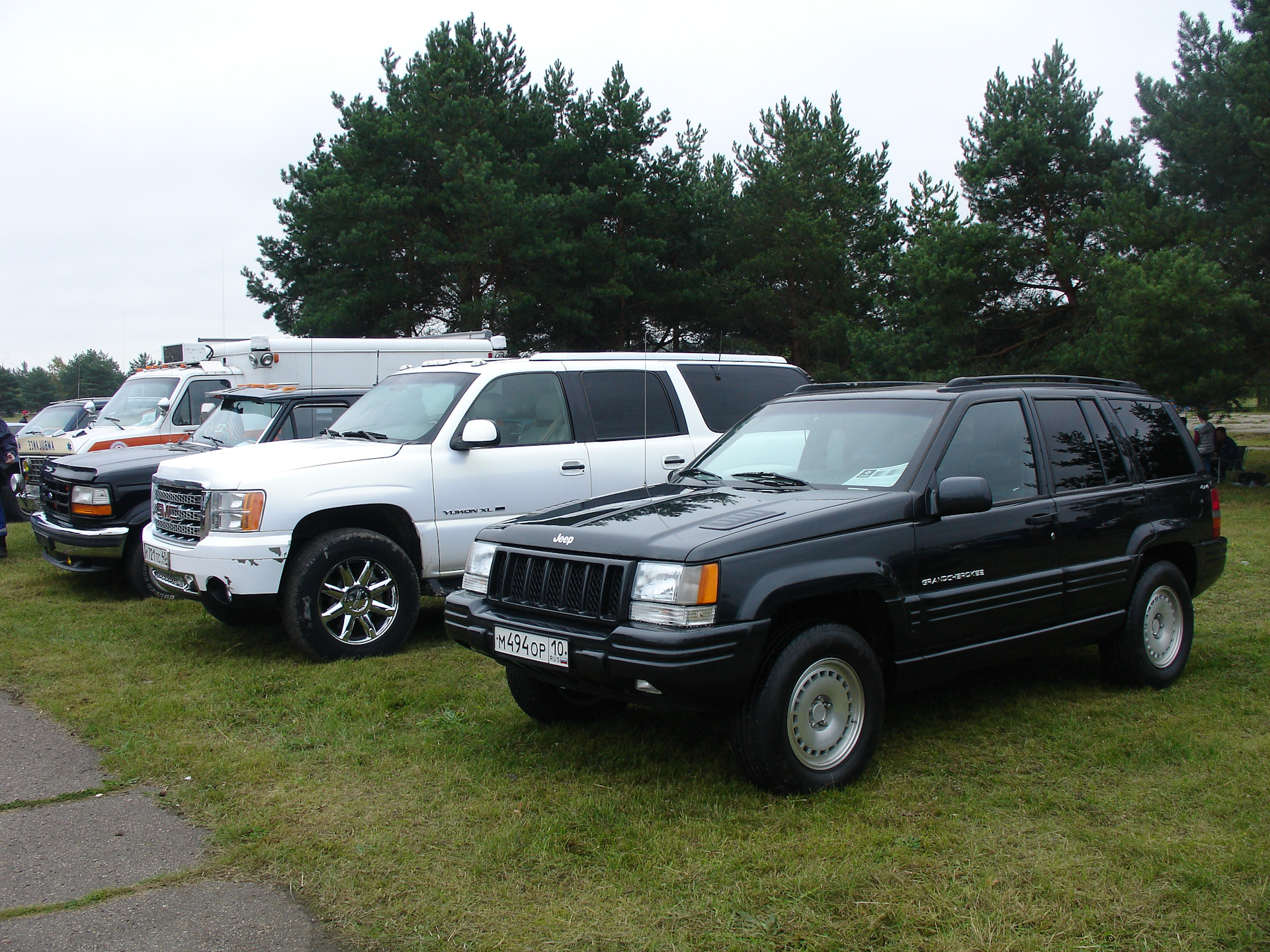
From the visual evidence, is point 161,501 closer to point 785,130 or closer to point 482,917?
point 482,917

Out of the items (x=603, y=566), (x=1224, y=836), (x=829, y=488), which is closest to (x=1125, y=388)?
(x=829, y=488)

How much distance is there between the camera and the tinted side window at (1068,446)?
17.6 ft

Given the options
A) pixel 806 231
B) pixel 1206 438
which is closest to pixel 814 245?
pixel 806 231

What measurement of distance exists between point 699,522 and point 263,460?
3.74 m

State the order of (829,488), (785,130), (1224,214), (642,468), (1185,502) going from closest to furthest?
(829,488), (1185,502), (642,468), (1224,214), (785,130)

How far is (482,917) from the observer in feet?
10.6

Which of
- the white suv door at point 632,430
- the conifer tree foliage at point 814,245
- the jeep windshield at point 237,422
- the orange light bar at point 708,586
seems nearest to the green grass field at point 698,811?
the orange light bar at point 708,586

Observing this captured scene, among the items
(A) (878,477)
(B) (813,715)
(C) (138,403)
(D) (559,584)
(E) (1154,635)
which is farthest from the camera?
(C) (138,403)

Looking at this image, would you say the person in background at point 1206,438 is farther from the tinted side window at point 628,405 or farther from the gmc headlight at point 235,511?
the gmc headlight at point 235,511

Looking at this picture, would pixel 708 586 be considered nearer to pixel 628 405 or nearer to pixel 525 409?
pixel 525 409

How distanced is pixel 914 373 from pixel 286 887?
22.2 metres

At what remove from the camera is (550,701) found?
507cm

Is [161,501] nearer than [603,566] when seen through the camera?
No

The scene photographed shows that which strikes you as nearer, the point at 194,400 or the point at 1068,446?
the point at 1068,446
